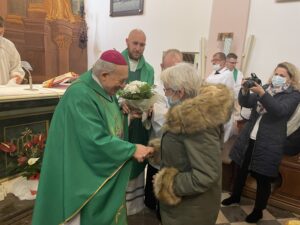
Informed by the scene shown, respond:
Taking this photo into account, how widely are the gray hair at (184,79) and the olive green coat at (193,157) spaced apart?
0.06 m

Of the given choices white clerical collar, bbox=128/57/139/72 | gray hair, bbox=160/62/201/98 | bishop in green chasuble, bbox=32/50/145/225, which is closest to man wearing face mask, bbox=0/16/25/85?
white clerical collar, bbox=128/57/139/72

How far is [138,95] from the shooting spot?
2215 mm

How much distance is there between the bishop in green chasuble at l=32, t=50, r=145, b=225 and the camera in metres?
1.71

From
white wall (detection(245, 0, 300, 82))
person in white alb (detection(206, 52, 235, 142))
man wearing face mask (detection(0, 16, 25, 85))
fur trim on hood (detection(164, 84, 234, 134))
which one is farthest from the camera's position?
white wall (detection(245, 0, 300, 82))

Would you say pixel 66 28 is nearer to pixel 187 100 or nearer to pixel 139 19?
pixel 139 19

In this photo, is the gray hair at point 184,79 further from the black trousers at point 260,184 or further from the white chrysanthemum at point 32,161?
the white chrysanthemum at point 32,161

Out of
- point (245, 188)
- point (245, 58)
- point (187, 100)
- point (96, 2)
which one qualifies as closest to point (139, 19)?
point (96, 2)

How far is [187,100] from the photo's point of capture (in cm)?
150

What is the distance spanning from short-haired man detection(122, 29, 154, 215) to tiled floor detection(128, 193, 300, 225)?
11cm

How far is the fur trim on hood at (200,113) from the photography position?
1.43 m

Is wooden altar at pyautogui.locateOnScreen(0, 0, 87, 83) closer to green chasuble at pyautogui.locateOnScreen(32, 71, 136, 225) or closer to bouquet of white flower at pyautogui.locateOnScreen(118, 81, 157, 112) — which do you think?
bouquet of white flower at pyautogui.locateOnScreen(118, 81, 157, 112)

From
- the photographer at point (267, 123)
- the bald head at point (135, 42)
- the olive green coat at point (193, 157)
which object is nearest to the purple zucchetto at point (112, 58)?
the olive green coat at point (193, 157)

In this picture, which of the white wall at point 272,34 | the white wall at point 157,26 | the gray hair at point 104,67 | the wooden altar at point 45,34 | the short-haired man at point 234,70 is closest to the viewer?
the gray hair at point 104,67

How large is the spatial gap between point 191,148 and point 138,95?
877 mm
